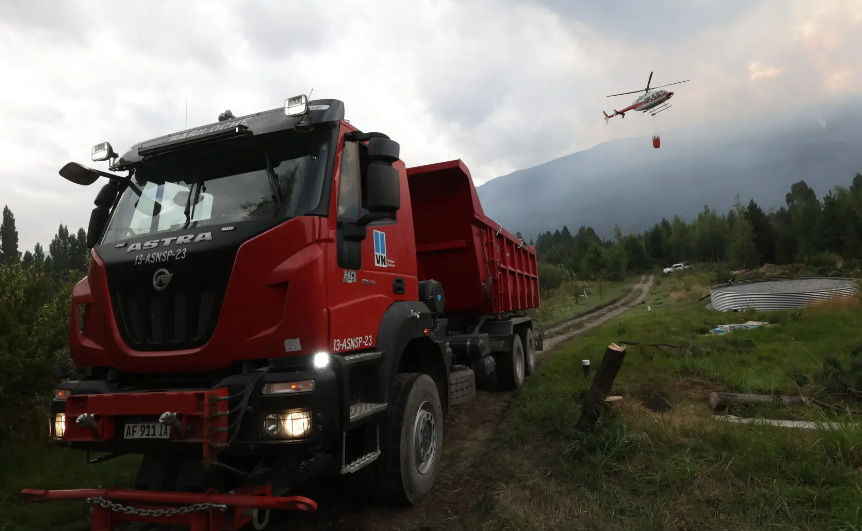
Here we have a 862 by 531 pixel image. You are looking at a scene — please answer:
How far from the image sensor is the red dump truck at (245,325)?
287 centimetres

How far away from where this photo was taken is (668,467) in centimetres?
411

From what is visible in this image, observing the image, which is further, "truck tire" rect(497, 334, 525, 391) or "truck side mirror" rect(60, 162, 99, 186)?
"truck tire" rect(497, 334, 525, 391)

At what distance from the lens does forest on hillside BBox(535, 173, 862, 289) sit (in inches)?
1802

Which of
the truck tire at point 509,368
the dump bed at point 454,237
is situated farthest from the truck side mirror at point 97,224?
the truck tire at point 509,368

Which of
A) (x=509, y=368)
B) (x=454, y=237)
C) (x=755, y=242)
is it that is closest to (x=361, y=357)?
(x=454, y=237)

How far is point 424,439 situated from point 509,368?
4261mm

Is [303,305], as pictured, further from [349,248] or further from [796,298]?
[796,298]

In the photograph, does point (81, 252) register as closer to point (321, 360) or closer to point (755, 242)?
point (321, 360)

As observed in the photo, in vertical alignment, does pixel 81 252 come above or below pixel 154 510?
above

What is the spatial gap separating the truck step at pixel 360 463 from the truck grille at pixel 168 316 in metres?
1.22

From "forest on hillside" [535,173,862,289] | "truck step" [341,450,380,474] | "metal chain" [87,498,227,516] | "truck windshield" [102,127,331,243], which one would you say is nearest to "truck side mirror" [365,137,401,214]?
"truck windshield" [102,127,331,243]

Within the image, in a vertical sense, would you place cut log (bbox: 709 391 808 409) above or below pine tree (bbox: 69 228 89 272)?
below

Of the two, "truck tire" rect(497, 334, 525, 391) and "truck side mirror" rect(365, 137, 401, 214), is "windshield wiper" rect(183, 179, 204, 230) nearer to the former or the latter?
"truck side mirror" rect(365, 137, 401, 214)

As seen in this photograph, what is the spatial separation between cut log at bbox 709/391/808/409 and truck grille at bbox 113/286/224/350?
19.1 ft
